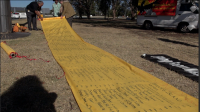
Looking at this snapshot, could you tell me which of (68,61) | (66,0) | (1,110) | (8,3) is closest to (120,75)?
(68,61)

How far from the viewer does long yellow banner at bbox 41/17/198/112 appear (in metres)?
2.21

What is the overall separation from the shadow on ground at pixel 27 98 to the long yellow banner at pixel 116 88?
40 centimetres

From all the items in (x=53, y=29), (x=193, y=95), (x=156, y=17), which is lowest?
(x=193, y=95)

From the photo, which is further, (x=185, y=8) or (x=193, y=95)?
(x=185, y=8)

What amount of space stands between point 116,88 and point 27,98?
1318 mm

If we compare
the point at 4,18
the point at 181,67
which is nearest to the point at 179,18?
the point at 181,67

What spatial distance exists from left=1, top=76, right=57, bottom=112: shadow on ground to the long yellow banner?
397mm

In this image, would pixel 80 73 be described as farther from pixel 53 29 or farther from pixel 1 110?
pixel 53 29

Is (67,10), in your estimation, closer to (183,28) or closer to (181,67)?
(181,67)

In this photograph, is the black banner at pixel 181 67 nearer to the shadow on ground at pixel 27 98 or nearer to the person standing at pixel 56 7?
the shadow on ground at pixel 27 98

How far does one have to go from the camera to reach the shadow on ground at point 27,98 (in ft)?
7.30

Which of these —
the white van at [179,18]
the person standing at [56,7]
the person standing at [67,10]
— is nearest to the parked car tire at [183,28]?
the white van at [179,18]

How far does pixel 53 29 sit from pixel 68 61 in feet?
12.5

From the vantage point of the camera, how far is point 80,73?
10.9ft
